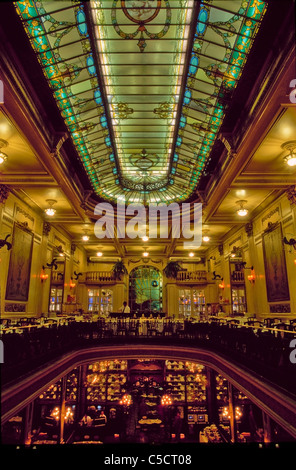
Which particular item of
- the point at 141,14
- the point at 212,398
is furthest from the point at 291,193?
the point at 212,398

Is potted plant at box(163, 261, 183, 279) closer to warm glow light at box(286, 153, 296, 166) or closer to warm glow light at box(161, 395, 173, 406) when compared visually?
warm glow light at box(161, 395, 173, 406)

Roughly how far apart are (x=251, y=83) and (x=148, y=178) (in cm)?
844

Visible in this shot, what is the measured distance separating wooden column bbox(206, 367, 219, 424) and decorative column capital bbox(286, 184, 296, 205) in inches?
331

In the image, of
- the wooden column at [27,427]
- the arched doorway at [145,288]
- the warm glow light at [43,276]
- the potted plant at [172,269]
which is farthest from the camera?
the arched doorway at [145,288]

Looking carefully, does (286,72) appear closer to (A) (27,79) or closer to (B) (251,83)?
(B) (251,83)

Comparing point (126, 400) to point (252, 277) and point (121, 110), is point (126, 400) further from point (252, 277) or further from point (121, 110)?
point (121, 110)

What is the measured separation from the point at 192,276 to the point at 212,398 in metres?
7.49

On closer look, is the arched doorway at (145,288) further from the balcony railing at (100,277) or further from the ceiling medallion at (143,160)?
the ceiling medallion at (143,160)

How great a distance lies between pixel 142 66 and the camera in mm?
7770

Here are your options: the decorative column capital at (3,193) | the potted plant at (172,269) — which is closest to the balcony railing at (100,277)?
the potted plant at (172,269)

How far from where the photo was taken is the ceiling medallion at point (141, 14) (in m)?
6.16

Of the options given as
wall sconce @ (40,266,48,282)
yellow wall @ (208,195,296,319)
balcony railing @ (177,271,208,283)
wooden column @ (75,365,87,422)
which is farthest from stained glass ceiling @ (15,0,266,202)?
wooden column @ (75,365,87,422)

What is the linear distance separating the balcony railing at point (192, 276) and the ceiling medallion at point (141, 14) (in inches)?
560
